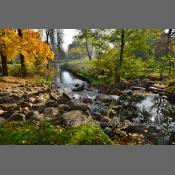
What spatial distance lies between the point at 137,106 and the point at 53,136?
1609 mm

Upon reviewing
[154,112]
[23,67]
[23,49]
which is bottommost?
[154,112]

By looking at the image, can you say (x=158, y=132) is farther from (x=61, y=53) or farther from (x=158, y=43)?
(x=61, y=53)

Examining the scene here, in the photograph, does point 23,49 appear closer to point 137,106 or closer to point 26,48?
point 26,48

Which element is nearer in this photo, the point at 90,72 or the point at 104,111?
the point at 104,111

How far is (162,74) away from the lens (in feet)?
20.1

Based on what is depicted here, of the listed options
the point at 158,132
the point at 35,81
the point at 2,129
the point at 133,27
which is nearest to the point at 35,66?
the point at 35,81

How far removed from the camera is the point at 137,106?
247 inches

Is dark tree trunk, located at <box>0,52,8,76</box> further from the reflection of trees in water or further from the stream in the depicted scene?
the reflection of trees in water

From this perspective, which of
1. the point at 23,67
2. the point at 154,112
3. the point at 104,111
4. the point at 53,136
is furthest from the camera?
the point at 23,67

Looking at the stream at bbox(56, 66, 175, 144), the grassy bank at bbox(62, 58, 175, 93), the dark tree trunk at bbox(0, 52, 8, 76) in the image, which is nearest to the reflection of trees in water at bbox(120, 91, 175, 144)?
the stream at bbox(56, 66, 175, 144)

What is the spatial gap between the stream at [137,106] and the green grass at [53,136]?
1.55 ft

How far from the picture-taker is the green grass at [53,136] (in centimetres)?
569

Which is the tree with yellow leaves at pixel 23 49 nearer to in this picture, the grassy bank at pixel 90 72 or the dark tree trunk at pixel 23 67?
the dark tree trunk at pixel 23 67

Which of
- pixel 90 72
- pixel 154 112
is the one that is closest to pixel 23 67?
pixel 90 72
